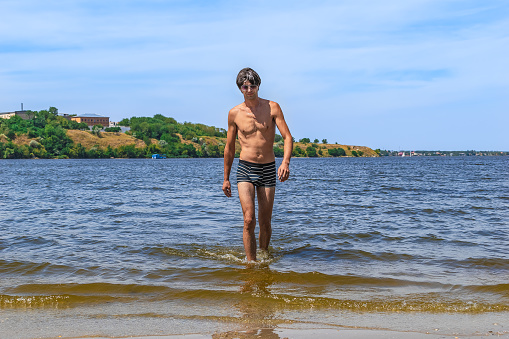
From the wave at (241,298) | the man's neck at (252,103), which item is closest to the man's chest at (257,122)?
the man's neck at (252,103)

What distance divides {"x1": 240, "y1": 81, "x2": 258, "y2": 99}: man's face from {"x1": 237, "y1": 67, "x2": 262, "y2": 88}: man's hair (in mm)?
45

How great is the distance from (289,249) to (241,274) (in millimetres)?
2271

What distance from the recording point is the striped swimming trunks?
7.44 metres

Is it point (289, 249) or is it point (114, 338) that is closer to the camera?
point (114, 338)

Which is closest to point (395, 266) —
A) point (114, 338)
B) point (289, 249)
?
point (289, 249)

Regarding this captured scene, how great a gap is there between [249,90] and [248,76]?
0.20m

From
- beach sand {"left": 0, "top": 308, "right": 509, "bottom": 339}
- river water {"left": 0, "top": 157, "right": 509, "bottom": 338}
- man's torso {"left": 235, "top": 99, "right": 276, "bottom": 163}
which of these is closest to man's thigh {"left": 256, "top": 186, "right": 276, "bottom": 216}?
man's torso {"left": 235, "top": 99, "right": 276, "bottom": 163}

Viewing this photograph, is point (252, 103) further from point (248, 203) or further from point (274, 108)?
point (248, 203)

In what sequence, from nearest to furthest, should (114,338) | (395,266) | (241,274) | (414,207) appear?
(114,338)
(241,274)
(395,266)
(414,207)

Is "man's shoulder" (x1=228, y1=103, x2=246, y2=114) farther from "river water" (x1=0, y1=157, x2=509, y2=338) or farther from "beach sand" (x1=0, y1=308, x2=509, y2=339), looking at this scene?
"beach sand" (x1=0, y1=308, x2=509, y2=339)

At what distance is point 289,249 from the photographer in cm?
940

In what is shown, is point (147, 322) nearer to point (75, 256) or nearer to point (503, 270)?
point (75, 256)

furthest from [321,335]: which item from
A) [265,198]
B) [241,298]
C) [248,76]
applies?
[248,76]

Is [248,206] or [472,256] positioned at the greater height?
[248,206]
